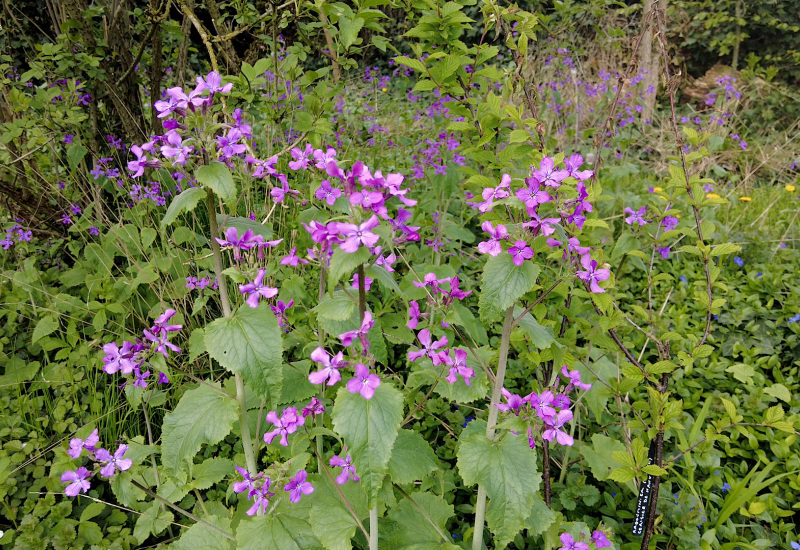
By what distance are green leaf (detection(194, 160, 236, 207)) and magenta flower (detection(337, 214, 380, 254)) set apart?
0.31m

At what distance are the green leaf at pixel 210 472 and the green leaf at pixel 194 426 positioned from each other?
299mm

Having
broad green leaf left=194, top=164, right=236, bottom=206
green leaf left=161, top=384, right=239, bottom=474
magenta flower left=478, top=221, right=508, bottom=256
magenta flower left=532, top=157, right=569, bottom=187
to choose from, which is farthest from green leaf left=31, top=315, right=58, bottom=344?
magenta flower left=532, top=157, right=569, bottom=187

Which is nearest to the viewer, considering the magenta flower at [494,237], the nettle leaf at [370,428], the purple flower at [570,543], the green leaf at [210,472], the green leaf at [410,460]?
the nettle leaf at [370,428]

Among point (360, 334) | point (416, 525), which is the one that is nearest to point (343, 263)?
point (360, 334)

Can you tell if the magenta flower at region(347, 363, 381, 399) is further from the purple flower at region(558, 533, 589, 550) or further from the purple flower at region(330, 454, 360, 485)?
the purple flower at region(558, 533, 589, 550)

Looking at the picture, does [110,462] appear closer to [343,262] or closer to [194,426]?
[194,426]

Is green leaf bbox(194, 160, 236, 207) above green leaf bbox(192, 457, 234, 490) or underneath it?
above

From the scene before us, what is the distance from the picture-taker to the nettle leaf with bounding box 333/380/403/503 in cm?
112

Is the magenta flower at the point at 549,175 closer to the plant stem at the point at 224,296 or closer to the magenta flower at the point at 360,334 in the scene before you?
the magenta flower at the point at 360,334

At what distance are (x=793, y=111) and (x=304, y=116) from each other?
325 inches

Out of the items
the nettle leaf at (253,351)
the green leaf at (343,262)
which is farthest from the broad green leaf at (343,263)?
the nettle leaf at (253,351)

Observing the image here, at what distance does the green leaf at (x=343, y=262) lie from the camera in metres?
1.03

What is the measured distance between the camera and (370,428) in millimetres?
1147

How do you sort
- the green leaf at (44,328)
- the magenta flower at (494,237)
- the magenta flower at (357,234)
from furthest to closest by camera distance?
the green leaf at (44,328)
the magenta flower at (494,237)
the magenta flower at (357,234)
